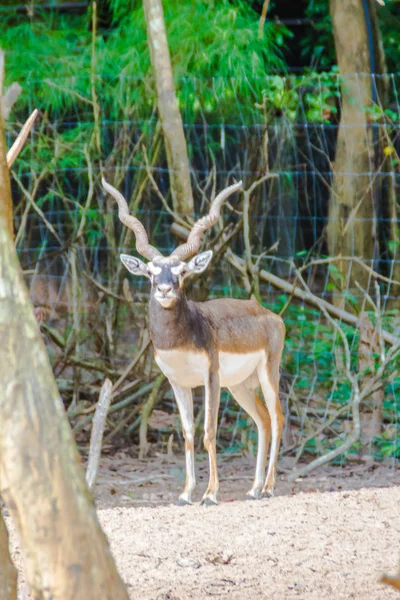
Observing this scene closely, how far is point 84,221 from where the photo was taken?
8453 mm

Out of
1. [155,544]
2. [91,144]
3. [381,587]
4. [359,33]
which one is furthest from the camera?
[359,33]

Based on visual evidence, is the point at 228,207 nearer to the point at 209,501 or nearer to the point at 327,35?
the point at 209,501

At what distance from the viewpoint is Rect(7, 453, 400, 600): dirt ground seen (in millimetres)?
4453

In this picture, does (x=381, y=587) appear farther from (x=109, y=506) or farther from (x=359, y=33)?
(x=359, y=33)

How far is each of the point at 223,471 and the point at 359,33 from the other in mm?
4468

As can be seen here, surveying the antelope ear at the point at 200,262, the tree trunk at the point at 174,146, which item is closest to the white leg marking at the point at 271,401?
the antelope ear at the point at 200,262

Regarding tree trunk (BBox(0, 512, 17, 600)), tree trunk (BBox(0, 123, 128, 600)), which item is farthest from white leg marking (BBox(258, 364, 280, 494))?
tree trunk (BBox(0, 123, 128, 600))

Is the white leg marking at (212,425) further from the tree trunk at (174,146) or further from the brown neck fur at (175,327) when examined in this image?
the tree trunk at (174,146)

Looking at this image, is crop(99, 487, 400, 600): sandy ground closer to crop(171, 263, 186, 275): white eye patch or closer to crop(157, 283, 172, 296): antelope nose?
crop(157, 283, 172, 296): antelope nose

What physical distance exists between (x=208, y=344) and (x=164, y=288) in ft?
1.90

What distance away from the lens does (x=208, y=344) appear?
6.44 meters

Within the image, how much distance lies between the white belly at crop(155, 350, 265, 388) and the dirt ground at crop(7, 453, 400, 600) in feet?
2.74

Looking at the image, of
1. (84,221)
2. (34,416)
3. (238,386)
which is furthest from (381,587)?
(84,221)

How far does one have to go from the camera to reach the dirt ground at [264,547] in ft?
14.6
